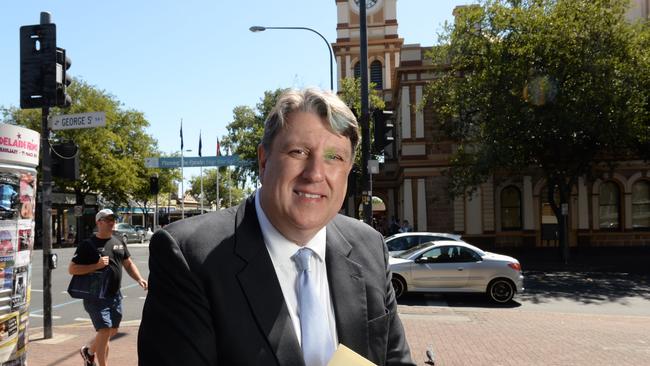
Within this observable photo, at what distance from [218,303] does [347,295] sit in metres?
0.44

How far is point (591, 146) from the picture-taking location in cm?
2136

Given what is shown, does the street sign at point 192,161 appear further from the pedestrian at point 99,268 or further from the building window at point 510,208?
the pedestrian at point 99,268

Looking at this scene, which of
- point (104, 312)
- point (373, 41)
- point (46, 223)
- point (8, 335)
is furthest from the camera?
point (373, 41)

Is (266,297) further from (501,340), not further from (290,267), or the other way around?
(501,340)

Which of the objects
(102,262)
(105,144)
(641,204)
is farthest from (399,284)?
(105,144)

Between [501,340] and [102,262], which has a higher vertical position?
[102,262]

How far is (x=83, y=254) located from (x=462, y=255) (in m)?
9.12

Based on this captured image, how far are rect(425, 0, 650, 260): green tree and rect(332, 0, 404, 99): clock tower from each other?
21.5 m

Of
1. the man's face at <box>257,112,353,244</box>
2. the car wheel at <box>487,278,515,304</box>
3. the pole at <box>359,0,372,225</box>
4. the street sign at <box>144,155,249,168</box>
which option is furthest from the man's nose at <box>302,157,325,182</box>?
the street sign at <box>144,155,249,168</box>

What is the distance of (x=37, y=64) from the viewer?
24.0 feet

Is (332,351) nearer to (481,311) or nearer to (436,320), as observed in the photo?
(436,320)

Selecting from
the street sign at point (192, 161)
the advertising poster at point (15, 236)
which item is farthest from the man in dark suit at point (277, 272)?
the street sign at point (192, 161)

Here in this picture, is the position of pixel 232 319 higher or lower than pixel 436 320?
higher

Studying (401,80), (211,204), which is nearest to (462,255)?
(401,80)
